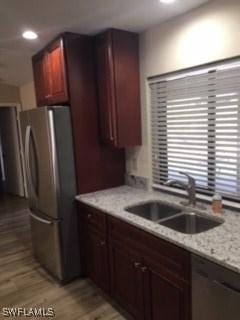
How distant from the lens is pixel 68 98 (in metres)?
2.53

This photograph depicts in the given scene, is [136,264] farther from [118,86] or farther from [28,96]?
[28,96]

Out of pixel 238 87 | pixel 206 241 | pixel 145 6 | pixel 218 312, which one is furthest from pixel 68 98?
pixel 218 312

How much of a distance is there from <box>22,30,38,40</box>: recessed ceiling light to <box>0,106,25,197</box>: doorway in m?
3.30

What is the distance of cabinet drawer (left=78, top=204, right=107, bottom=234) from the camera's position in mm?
2305

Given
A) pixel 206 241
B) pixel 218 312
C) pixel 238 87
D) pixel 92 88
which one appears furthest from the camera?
pixel 92 88

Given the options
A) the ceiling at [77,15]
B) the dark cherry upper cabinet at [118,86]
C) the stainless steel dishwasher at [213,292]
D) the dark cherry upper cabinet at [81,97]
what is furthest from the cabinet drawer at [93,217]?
the ceiling at [77,15]

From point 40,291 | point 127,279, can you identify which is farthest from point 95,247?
point 40,291

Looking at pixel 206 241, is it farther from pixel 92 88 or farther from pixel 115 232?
pixel 92 88

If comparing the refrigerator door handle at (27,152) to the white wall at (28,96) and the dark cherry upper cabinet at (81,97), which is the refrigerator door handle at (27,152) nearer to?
the dark cherry upper cabinet at (81,97)

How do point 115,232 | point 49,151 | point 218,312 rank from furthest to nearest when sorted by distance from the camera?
point 49,151 → point 115,232 → point 218,312

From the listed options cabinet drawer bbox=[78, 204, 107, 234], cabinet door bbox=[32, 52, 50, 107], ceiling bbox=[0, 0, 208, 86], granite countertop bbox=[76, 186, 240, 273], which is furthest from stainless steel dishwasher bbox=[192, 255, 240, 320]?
cabinet door bbox=[32, 52, 50, 107]

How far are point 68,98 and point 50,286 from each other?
1868 mm

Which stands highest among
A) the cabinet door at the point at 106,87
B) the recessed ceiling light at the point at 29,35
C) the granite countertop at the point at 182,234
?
the recessed ceiling light at the point at 29,35

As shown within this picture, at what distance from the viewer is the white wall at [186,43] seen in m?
1.89
